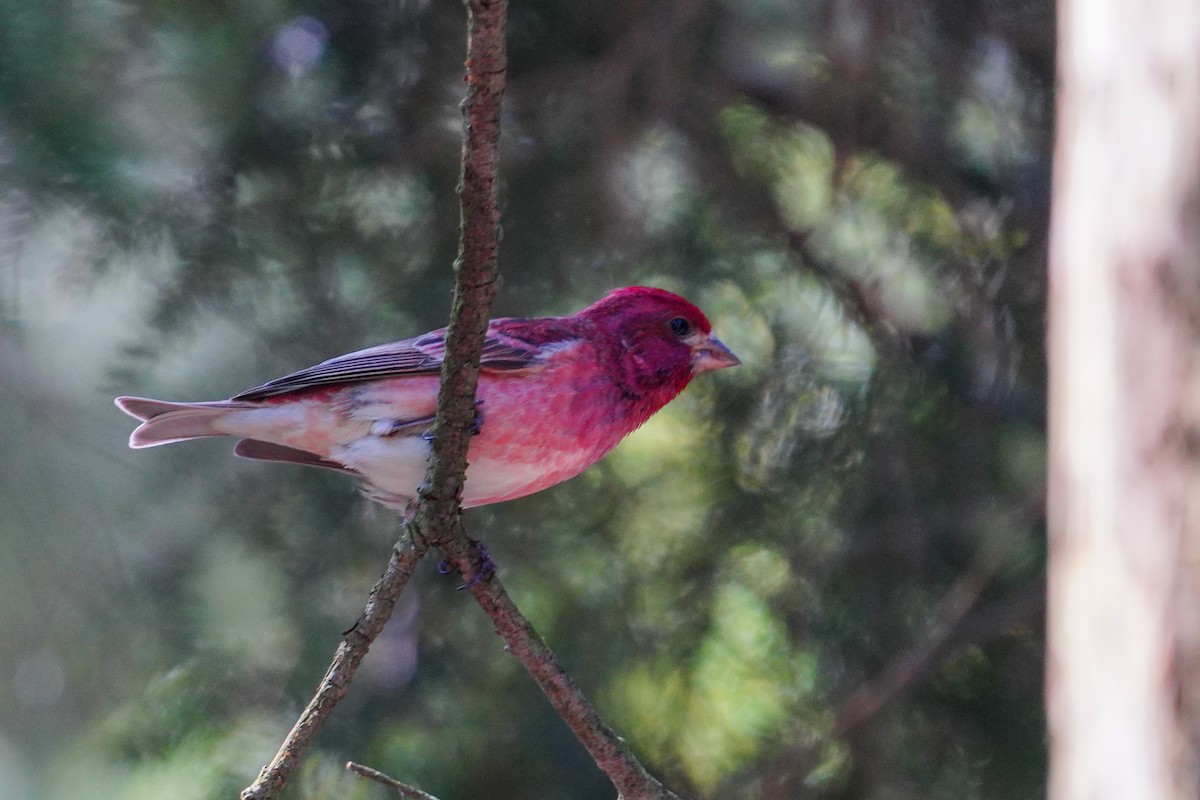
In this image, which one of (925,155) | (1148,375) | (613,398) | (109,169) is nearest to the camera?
(1148,375)

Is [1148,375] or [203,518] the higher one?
[1148,375]

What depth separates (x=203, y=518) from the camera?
418 cm

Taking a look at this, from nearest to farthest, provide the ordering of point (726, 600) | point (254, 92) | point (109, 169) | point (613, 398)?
point (613, 398)
point (109, 169)
point (254, 92)
point (726, 600)

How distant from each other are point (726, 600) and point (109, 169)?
253cm

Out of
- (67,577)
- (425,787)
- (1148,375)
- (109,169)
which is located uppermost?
(1148,375)

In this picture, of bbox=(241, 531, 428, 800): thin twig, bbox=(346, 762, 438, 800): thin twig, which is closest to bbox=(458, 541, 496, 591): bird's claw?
bbox=(241, 531, 428, 800): thin twig

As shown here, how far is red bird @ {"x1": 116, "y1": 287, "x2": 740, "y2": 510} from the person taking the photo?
3.41 meters

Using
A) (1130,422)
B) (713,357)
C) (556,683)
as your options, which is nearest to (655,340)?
(713,357)

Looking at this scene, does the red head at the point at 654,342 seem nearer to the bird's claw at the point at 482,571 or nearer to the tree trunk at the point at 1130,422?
the bird's claw at the point at 482,571

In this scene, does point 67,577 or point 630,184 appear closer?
point 67,577

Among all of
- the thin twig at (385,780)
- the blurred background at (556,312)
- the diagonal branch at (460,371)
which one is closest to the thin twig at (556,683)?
the diagonal branch at (460,371)

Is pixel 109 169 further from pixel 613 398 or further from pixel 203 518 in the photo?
pixel 613 398

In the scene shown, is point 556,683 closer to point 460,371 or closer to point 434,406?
point 460,371

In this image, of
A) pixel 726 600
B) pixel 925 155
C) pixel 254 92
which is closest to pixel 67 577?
pixel 254 92
